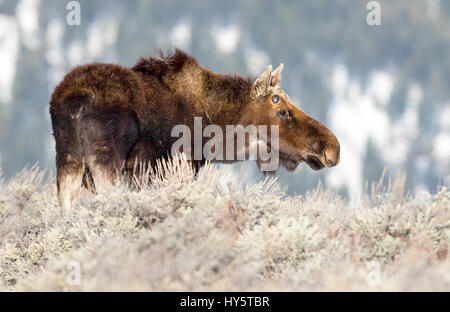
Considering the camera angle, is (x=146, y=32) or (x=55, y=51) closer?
(x=55, y=51)

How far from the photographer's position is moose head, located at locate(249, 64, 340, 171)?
26.1 ft

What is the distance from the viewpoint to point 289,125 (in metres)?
8.28

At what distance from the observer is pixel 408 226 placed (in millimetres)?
6051

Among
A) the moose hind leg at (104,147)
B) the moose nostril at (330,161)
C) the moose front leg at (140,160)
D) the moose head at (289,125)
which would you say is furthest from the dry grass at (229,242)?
the moose head at (289,125)

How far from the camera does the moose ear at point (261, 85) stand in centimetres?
832

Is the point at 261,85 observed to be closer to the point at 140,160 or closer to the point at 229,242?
the point at 140,160

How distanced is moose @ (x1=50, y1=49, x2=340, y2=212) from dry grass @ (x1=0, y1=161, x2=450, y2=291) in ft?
1.20
